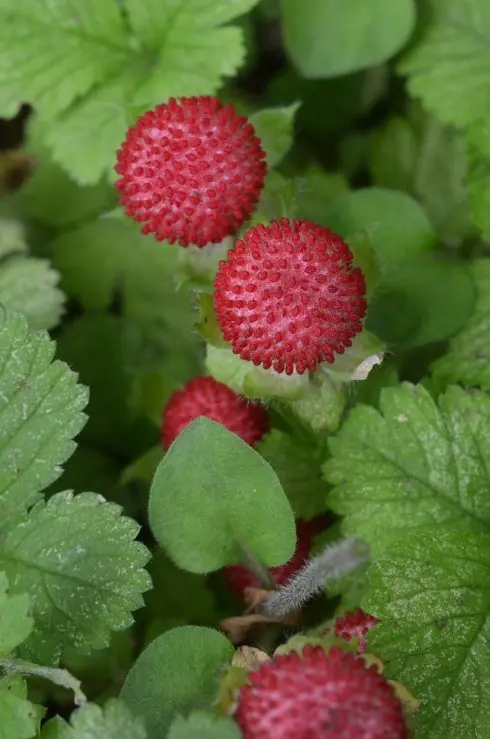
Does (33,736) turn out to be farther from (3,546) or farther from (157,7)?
(157,7)

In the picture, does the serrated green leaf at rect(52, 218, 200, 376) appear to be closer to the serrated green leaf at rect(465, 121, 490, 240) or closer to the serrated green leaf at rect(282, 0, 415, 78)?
the serrated green leaf at rect(282, 0, 415, 78)

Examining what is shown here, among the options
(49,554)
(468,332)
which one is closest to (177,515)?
(49,554)

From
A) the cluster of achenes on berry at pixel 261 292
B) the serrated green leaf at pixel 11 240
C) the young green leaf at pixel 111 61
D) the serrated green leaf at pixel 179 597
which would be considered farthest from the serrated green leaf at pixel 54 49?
the serrated green leaf at pixel 179 597

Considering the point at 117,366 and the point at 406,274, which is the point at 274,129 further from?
the point at 117,366

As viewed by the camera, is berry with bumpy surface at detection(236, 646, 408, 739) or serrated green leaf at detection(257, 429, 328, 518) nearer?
berry with bumpy surface at detection(236, 646, 408, 739)

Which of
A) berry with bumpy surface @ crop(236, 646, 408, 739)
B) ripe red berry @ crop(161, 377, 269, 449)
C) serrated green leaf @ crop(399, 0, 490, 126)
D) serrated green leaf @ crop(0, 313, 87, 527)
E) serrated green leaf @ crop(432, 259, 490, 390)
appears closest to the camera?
berry with bumpy surface @ crop(236, 646, 408, 739)

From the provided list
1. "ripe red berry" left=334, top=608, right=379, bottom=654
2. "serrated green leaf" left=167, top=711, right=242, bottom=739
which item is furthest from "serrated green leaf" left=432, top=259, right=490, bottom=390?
"serrated green leaf" left=167, top=711, right=242, bottom=739
